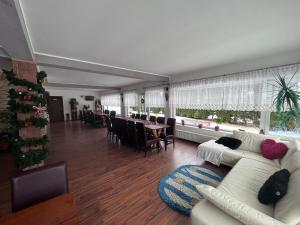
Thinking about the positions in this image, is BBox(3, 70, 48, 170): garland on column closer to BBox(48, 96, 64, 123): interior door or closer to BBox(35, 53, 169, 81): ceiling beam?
BBox(35, 53, 169, 81): ceiling beam

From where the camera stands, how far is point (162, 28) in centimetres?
189

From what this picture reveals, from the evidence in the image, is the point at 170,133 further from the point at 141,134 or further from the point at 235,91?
the point at 235,91

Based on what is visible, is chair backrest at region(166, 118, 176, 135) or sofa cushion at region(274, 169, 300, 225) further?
chair backrest at region(166, 118, 176, 135)

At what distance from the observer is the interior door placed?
9.61m

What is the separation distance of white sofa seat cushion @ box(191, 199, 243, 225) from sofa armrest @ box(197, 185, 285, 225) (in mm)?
56

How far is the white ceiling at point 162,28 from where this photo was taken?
1453 millimetres

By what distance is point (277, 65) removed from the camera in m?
2.99

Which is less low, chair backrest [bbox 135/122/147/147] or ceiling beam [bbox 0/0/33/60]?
ceiling beam [bbox 0/0/33/60]

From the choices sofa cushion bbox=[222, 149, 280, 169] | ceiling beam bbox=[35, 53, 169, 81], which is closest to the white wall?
ceiling beam bbox=[35, 53, 169, 81]

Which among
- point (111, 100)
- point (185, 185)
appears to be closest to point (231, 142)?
point (185, 185)

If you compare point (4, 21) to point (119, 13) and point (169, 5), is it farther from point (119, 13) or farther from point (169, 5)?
point (169, 5)

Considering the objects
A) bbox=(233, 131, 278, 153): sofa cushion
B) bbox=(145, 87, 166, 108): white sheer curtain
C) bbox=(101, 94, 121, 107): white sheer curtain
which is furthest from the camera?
bbox=(101, 94, 121, 107): white sheer curtain

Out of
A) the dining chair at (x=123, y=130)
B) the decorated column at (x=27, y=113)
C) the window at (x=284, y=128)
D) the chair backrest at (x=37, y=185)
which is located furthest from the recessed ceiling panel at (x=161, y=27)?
the dining chair at (x=123, y=130)

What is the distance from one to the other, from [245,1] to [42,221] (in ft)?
8.53
